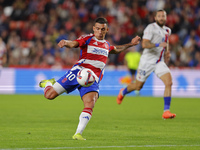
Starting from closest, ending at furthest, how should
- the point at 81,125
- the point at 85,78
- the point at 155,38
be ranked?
1. the point at 81,125
2. the point at 85,78
3. the point at 155,38

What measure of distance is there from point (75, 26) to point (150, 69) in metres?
12.9

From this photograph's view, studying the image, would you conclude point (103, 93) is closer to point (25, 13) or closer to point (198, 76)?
point (198, 76)

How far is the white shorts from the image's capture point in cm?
1123

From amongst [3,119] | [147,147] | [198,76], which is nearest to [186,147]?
[147,147]

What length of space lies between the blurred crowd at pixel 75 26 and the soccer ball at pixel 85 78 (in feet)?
46.3

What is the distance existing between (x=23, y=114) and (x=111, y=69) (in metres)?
9.77

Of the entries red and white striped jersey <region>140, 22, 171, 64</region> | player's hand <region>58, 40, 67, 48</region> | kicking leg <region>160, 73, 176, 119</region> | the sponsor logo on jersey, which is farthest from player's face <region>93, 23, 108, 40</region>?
red and white striped jersey <region>140, 22, 171, 64</region>

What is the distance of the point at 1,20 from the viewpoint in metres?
24.5

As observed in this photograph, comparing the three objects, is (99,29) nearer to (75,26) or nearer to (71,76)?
(71,76)

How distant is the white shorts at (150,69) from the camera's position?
1123 centimetres

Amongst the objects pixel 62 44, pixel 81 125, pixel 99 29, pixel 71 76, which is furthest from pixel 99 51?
pixel 81 125

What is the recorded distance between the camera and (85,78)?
24.4ft

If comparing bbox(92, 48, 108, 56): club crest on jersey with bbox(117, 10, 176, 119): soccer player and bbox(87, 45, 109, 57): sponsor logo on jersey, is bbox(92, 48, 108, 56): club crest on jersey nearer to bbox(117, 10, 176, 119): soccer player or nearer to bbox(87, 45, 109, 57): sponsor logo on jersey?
bbox(87, 45, 109, 57): sponsor logo on jersey

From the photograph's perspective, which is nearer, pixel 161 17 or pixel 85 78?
pixel 85 78
